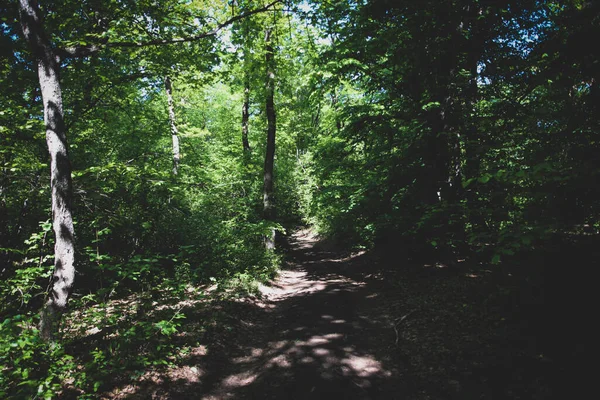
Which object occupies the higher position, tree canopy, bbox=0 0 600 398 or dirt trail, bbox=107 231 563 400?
tree canopy, bbox=0 0 600 398

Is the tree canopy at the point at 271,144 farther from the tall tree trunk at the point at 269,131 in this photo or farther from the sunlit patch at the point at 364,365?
the sunlit patch at the point at 364,365

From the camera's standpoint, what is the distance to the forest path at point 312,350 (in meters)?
4.66

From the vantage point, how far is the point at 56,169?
5.02 metres

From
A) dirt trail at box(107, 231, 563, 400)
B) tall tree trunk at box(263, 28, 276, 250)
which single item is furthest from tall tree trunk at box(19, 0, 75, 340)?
tall tree trunk at box(263, 28, 276, 250)

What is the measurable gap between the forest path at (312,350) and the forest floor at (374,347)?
24 millimetres

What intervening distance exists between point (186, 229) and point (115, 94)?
5046mm

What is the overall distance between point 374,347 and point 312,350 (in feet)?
4.12

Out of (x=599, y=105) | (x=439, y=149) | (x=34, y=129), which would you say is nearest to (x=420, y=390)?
(x=599, y=105)

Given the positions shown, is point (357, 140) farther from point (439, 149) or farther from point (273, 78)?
point (273, 78)

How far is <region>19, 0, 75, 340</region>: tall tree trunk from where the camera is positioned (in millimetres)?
4840

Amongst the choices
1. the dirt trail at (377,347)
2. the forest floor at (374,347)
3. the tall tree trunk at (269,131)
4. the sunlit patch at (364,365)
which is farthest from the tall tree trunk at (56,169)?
the tall tree trunk at (269,131)

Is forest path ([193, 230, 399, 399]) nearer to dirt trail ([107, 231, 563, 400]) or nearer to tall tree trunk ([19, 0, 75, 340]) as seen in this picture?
dirt trail ([107, 231, 563, 400])

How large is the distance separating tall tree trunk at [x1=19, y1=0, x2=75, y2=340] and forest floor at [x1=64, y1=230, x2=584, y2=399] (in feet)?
6.41

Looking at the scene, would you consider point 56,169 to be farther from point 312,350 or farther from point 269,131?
point 269,131
